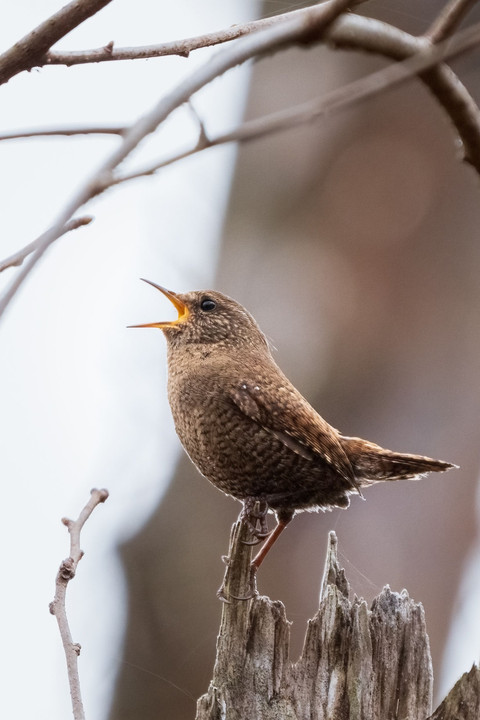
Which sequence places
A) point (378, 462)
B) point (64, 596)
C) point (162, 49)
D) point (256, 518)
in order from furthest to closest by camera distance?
1. point (378, 462)
2. point (256, 518)
3. point (64, 596)
4. point (162, 49)

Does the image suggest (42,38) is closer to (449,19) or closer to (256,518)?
(449,19)

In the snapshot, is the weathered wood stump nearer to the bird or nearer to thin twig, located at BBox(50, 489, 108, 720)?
the bird

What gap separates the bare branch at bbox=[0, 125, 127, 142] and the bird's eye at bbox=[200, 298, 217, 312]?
138 centimetres

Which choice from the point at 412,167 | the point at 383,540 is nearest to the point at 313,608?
the point at 383,540

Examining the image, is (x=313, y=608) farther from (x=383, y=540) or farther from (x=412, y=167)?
(x=412, y=167)

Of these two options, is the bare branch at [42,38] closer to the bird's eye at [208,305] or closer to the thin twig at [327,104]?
the thin twig at [327,104]

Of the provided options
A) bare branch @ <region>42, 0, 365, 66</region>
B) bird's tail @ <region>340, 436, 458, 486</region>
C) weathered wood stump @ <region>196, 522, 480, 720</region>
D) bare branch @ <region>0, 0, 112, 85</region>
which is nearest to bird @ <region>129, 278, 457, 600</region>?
bird's tail @ <region>340, 436, 458, 486</region>

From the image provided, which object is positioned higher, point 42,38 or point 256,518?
point 42,38

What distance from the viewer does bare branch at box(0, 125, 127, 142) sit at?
3.31 ft

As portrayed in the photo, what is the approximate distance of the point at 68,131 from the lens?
3.49ft

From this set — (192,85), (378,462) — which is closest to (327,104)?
(192,85)

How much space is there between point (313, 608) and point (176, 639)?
2.28 ft

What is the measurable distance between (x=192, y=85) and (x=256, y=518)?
→ 118 cm

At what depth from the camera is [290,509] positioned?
2225 millimetres
